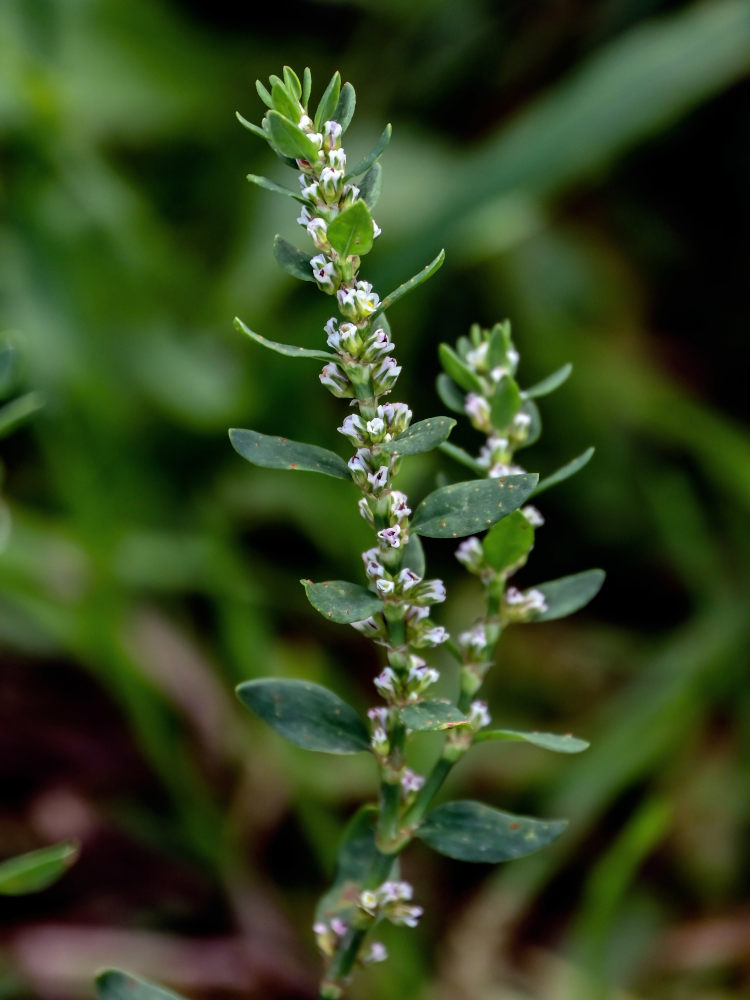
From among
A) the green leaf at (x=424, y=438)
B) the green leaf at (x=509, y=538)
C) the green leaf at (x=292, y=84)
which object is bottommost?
the green leaf at (x=509, y=538)

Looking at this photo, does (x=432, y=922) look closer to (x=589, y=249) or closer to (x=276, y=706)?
→ (x=276, y=706)

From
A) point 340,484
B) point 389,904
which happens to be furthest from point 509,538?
point 340,484

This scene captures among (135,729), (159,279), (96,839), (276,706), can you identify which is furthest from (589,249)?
(276,706)

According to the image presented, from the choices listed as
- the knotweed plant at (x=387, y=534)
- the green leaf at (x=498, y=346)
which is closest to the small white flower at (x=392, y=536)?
the knotweed plant at (x=387, y=534)

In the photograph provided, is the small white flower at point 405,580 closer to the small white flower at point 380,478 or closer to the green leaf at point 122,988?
the small white flower at point 380,478

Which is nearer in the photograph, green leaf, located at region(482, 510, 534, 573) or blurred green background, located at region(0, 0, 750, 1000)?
green leaf, located at region(482, 510, 534, 573)

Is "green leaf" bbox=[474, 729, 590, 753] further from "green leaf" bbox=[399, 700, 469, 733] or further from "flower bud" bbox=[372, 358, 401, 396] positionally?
"flower bud" bbox=[372, 358, 401, 396]

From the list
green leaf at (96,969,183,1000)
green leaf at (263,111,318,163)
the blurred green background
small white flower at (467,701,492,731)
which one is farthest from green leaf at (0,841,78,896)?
the blurred green background
